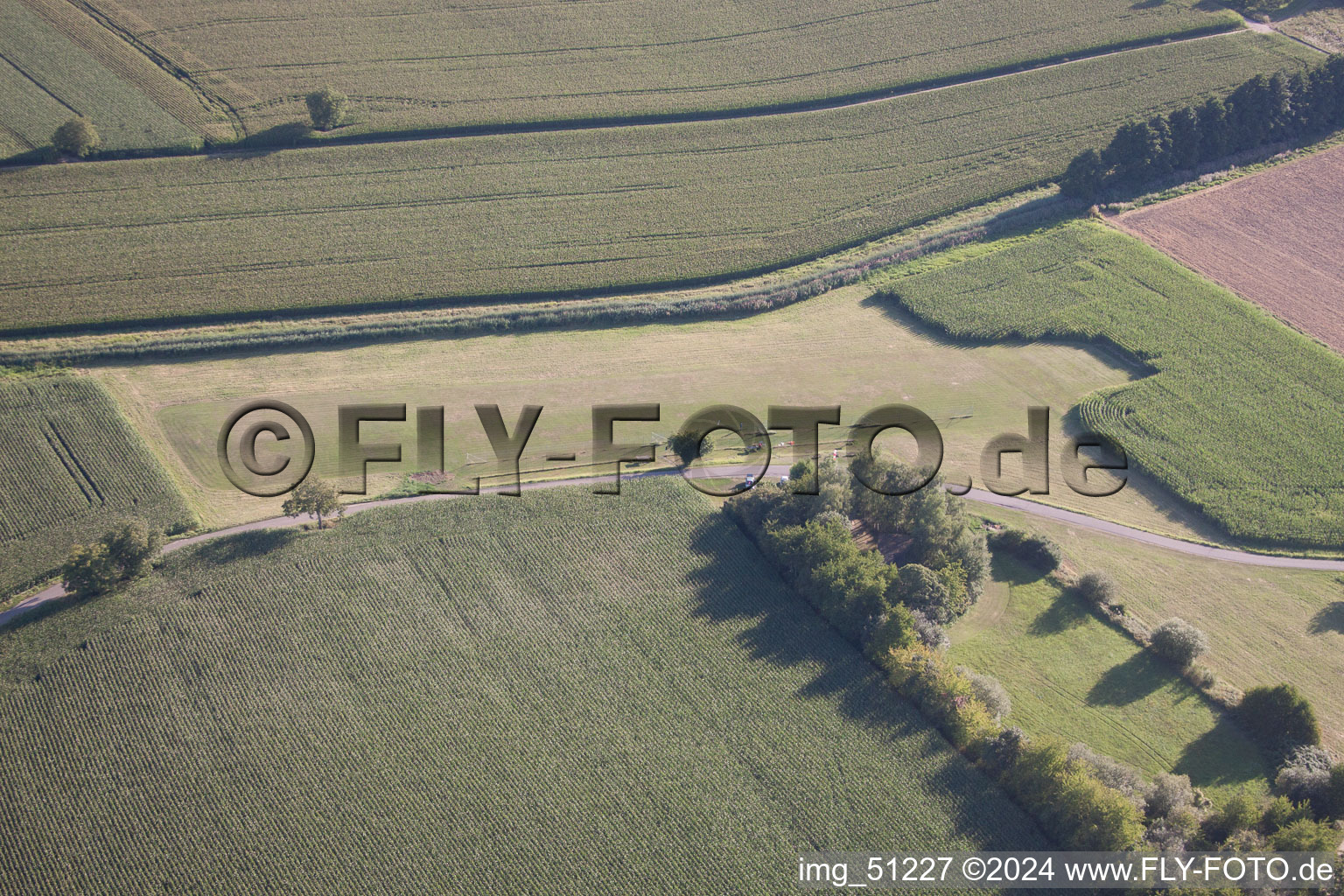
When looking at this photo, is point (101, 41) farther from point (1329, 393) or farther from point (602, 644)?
point (1329, 393)

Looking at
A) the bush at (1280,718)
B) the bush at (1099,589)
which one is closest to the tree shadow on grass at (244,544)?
the bush at (1099,589)

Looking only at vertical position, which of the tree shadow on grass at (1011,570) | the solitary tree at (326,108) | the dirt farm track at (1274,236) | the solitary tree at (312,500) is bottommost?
the tree shadow on grass at (1011,570)

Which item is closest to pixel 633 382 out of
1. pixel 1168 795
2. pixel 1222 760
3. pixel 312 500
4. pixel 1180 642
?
pixel 312 500

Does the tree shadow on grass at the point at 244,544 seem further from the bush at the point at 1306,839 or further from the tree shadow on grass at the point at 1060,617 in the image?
the bush at the point at 1306,839

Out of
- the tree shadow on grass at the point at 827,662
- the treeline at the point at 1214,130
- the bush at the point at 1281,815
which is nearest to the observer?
the bush at the point at 1281,815

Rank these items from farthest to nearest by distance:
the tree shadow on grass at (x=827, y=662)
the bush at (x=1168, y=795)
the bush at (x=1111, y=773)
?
the tree shadow on grass at (x=827, y=662), the bush at (x=1111, y=773), the bush at (x=1168, y=795)

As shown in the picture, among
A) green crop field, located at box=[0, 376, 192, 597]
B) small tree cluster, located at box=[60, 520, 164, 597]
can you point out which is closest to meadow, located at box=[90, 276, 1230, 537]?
green crop field, located at box=[0, 376, 192, 597]

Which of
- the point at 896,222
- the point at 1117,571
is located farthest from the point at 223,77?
the point at 1117,571

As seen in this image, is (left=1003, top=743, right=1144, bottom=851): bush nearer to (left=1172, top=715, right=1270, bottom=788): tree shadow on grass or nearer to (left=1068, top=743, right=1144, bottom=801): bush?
(left=1068, top=743, right=1144, bottom=801): bush
